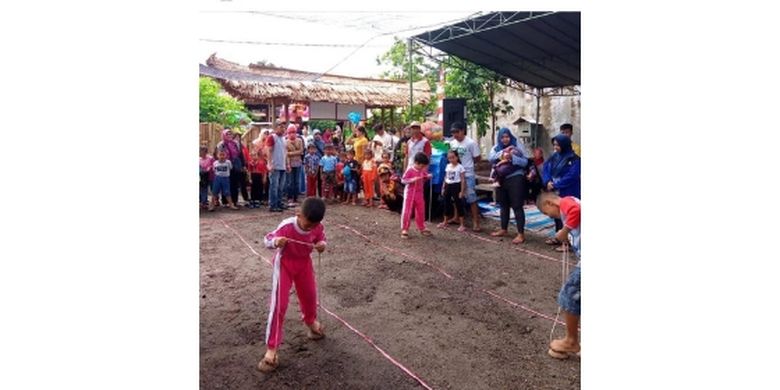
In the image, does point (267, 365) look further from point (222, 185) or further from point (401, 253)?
point (222, 185)

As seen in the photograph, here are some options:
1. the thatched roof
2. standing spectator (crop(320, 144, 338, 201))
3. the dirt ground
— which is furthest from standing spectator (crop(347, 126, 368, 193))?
the dirt ground

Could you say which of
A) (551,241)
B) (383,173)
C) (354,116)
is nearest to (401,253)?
(551,241)

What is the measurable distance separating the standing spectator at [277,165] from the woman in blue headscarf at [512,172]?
2273 millimetres

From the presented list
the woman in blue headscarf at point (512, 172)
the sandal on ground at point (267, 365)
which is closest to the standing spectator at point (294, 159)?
the woman in blue headscarf at point (512, 172)

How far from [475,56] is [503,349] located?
10.8 ft

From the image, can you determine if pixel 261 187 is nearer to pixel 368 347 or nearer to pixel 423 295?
pixel 423 295

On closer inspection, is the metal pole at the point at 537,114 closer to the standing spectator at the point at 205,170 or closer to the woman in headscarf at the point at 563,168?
the woman in headscarf at the point at 563,168

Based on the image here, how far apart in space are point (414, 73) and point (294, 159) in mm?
2379

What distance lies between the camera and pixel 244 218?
4945 millimetres

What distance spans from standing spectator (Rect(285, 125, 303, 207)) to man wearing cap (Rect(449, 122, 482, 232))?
6.28ft

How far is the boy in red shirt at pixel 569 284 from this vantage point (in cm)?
220

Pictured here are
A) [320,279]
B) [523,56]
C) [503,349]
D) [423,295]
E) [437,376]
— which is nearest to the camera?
[437,376]
